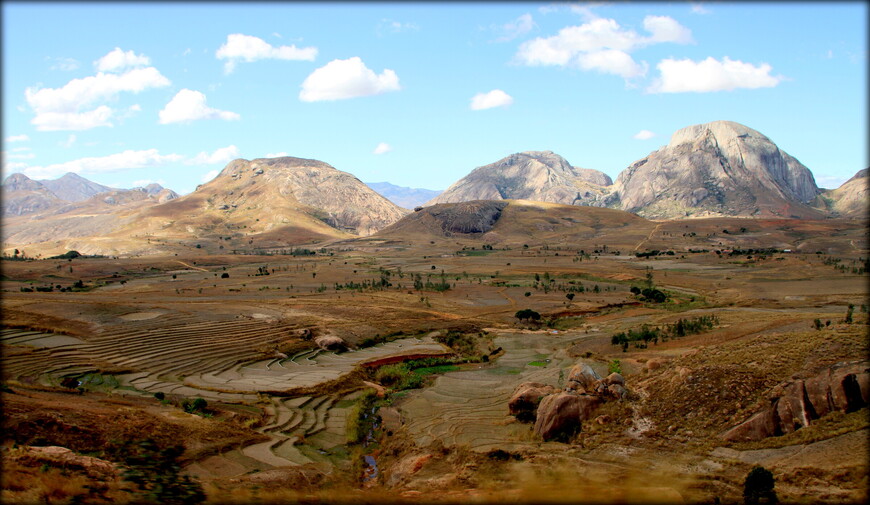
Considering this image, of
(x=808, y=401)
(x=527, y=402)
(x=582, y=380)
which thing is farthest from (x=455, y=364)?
(x=808, y=401)

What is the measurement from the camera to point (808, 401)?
17.1 metres

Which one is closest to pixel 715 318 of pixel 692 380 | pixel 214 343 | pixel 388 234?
pixel 692 380

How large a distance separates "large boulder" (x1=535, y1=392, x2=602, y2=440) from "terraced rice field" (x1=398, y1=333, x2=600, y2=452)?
35.3 inches

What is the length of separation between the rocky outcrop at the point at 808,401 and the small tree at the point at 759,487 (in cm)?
377

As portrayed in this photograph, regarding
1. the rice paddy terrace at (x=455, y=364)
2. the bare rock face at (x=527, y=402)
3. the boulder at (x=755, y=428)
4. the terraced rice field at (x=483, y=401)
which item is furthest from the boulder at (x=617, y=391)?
the boulder at (x=755, y=428)

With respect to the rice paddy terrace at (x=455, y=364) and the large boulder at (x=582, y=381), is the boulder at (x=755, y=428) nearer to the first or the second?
the rice paddy terrace at (x=455, y=364)

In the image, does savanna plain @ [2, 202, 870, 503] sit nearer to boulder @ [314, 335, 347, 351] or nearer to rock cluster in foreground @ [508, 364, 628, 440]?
rock cluster in foreground @ [508, 364, 628, 440]

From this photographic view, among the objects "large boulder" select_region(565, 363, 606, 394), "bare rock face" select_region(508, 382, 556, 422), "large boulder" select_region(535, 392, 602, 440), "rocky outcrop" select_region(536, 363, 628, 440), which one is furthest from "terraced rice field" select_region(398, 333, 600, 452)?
"large boulder" select_region(565, 363, 606, 394)

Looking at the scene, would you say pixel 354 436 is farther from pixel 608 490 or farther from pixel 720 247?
pixel 720 247

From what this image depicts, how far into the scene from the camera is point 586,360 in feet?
110

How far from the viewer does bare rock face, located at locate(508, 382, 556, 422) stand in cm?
2350

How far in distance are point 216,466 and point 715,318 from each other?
127 feet

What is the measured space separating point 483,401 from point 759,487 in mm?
15484

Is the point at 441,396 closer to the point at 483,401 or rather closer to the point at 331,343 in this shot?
the point at 483,401
